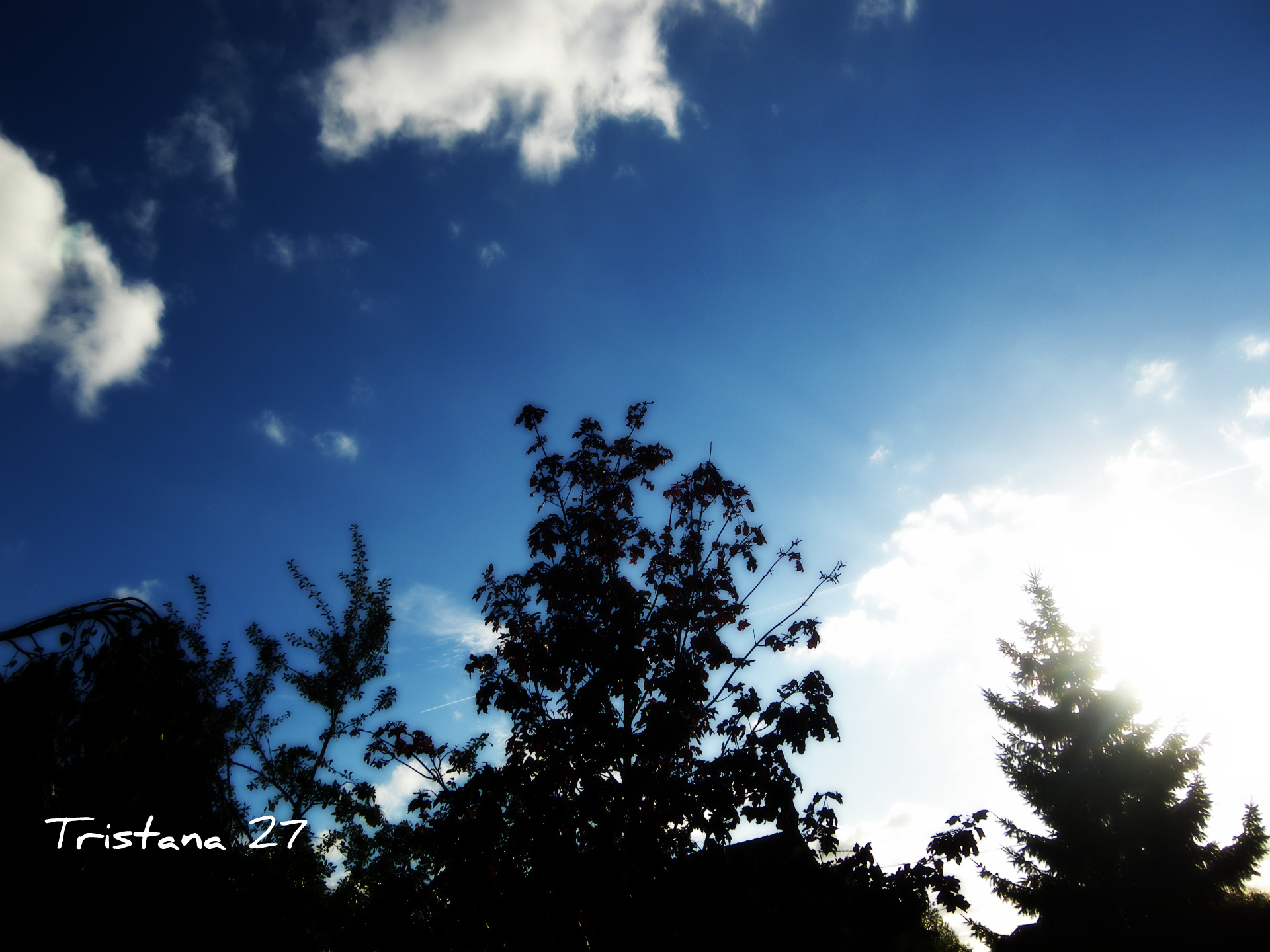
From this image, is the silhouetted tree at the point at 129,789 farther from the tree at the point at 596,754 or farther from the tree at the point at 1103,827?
the tree at the point at 1103,827

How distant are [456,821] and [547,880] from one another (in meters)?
1.25

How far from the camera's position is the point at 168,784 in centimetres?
543

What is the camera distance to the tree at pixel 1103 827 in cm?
1434

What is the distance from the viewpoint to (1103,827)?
51.9 feet

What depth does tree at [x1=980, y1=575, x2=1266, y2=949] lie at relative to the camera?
1434 cm

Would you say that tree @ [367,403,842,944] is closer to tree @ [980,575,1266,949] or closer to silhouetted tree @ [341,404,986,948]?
silhouetted tree @ [341,404,986,948]

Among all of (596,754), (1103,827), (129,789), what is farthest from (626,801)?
(1103,827)

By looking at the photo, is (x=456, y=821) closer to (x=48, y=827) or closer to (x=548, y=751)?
(x=548, y=751)

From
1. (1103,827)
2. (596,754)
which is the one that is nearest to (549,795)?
(596,754)

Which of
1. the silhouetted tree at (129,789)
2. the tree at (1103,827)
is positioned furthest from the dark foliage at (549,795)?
the tree at (1103,827)

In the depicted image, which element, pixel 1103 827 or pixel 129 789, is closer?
pixel 129 789

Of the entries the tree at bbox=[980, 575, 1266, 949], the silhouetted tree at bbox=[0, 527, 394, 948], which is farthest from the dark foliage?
the tree at bbox=[980, 575, 1266, 949]

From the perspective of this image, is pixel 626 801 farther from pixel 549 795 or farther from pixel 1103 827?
pixel 1103 827

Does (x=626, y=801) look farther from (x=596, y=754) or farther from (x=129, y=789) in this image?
(x=129, y=789)
